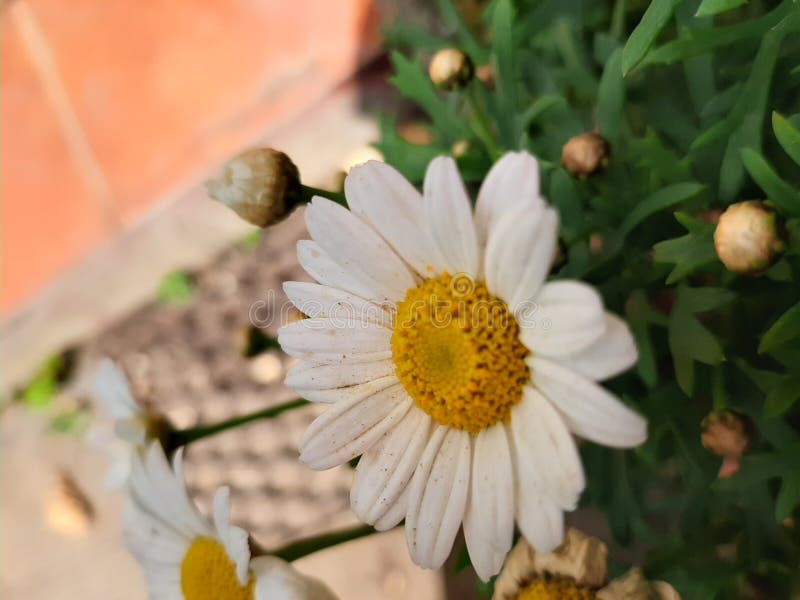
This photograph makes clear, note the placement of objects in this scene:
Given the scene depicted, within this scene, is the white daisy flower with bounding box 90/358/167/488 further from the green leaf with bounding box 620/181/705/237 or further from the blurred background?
the blurred background

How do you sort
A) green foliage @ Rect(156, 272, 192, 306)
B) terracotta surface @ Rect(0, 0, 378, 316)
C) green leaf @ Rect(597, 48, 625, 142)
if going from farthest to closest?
green foliage @ Rect(156, 272, 192, 306) → terracotta surface @ Rect(0, 0, 378, 316) → green leaf @ Rect(597, 48, 625, 142)

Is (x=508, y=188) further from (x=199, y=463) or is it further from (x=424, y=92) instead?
(x=199, y=463)

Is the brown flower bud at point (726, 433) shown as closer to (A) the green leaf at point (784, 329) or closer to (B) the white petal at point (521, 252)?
(A) the green leaf at point (784, 329)

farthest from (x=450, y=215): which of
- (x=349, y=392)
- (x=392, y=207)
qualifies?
(x=349, y=392)

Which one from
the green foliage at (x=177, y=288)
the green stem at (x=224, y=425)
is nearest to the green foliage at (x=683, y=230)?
the green stem at (x=224, y=425)

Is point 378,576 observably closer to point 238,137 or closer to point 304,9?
point 238,137

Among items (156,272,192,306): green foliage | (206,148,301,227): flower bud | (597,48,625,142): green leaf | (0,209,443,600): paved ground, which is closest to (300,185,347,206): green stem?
(206,148,301,227): flower bud
